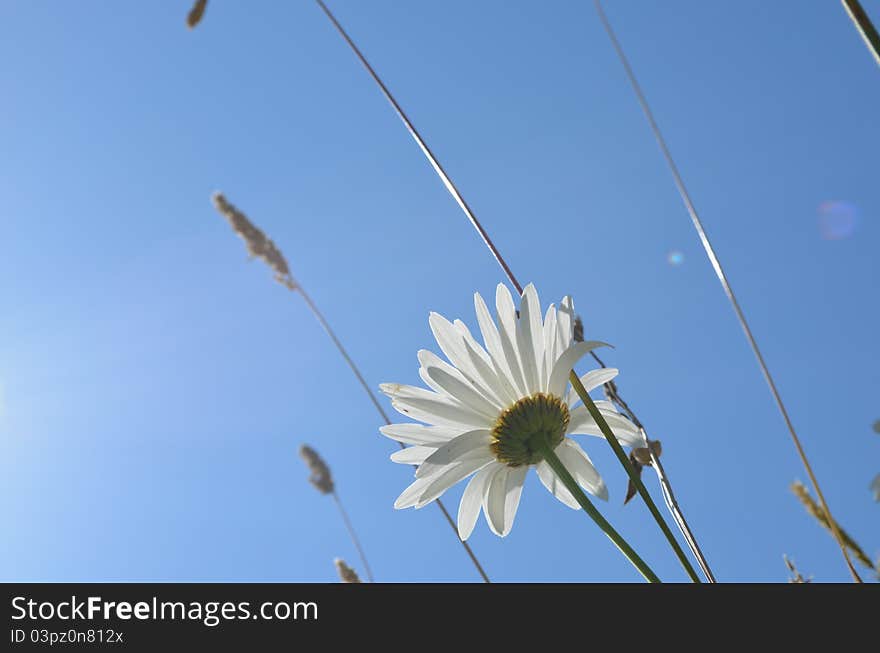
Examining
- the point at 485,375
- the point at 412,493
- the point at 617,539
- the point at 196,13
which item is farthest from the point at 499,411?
the point at 196,13

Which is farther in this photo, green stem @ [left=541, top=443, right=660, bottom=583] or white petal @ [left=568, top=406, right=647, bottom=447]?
white petal @ [left=568, top=406, right=647, bottom=447]

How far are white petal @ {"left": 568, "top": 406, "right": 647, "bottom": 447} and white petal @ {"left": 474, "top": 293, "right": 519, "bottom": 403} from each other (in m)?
0.08

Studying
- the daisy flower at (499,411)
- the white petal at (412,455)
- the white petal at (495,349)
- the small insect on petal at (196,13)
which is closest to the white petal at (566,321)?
the daisy flower at (499,411)

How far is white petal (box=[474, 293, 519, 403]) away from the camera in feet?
3.18

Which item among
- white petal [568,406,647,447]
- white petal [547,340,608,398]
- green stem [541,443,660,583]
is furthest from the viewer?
white petal [568,406,647,447]

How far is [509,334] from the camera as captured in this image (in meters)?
0.94

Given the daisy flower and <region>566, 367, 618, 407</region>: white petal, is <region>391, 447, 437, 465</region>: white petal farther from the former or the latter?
<region>566, 367, 618, 407</region>: white petal

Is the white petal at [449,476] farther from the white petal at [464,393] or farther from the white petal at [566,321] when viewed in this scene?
the white petal at [566,321]

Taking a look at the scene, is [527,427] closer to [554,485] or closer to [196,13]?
[554,485]

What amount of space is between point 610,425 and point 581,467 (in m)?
0.07

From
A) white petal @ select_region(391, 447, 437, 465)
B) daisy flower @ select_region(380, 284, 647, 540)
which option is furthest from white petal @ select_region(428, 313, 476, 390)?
white petal @ select_region(391, 447, 437, 465)

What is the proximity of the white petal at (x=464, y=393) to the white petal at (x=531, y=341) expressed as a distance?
0.06 metres

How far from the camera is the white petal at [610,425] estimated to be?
0.90 metres
